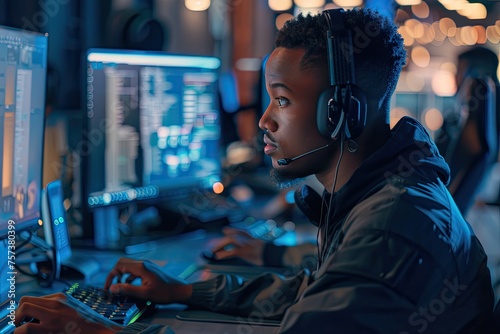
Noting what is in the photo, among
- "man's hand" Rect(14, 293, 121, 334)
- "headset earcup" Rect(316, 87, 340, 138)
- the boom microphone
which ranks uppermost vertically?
"headset earcup" Rect(316, 87, 340, 138)

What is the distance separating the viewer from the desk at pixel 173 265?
4.33ft

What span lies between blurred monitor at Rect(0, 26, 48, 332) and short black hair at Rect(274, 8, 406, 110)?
1.77 feet

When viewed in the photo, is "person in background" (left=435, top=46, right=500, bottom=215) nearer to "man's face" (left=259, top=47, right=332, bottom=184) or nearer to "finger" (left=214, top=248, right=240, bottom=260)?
"finger" (left=214, top=248, right=240, bottom=260)

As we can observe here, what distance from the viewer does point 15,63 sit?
136 cm

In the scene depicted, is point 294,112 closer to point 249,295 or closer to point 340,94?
point 340,94

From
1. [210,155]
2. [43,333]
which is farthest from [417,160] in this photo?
[210,155]

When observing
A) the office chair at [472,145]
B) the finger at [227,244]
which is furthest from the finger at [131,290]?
the office chair at [472,145]

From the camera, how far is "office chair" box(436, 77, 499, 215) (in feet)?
8.17

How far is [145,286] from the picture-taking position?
140cm

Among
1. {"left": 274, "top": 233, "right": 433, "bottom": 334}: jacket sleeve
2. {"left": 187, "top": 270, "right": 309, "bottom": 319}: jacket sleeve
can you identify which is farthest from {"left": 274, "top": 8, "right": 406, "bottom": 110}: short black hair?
{"left": 187, "top": 270, "right": 309, "bottom": 319}: jacket sleeve

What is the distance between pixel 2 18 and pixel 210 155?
0.78m

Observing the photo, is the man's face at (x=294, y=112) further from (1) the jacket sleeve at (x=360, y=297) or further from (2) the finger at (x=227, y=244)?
(2) the finger at (x=227, y=244)

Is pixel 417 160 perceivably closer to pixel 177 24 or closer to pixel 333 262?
pixel 333 262

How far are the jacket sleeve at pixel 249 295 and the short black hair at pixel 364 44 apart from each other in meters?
0.47
